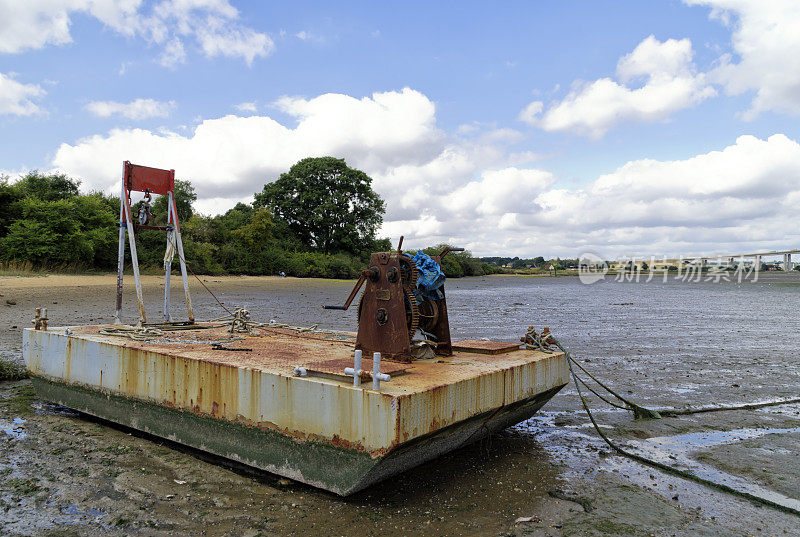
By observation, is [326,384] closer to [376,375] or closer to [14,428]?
[376,375]

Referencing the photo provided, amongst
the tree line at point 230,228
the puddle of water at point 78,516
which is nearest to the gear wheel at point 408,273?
the puddle of water at point 78,516

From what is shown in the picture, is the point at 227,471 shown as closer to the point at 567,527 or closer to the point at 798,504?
the point at 567,527

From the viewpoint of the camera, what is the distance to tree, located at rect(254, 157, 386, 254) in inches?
2142

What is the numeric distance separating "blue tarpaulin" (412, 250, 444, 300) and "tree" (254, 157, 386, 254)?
49.1 metres

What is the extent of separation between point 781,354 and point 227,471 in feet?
46.2

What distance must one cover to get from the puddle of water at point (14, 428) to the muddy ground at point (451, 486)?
32 mm

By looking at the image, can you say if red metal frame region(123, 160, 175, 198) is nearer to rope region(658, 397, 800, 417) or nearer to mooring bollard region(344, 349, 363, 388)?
mooring bollard region(344, 349, 363, 388)

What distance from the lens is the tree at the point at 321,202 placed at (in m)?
54.4

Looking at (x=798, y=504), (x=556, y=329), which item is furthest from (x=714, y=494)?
(x=556, y=329)

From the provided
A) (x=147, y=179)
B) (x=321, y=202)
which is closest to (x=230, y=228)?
(x=321, y=202)

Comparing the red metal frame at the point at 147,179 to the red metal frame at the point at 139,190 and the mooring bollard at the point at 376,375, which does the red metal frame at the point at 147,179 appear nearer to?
the red metal frame at the point at 139,190

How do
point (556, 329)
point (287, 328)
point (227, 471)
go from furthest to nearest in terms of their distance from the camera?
point (556, 329) → point (287, 328) → point (227, 471)

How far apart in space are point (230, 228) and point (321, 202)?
9929 millimetres

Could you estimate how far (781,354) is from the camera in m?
13.5
